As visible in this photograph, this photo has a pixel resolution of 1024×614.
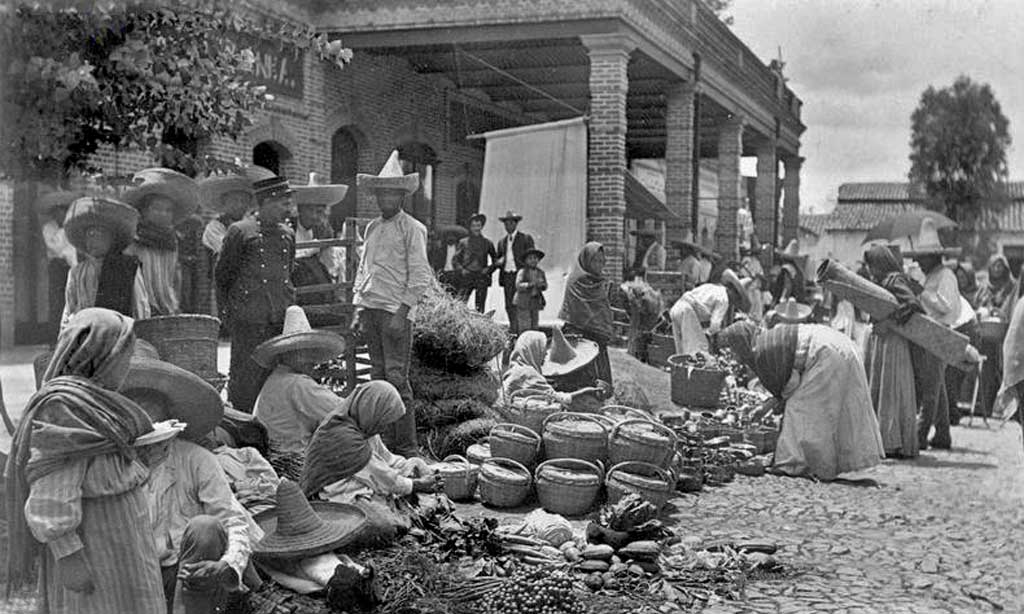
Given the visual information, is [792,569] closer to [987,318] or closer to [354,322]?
[354,322]

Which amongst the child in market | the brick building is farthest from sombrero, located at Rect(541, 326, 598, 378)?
the brick building

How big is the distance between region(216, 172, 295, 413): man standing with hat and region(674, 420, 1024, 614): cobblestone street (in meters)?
3.04

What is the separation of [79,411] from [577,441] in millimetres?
4232

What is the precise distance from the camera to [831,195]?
39.4 m

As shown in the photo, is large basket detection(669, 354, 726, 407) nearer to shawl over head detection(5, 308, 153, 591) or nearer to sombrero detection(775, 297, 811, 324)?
sombrero detection(775, 297, 811, 324)

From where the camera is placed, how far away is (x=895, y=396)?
927cm

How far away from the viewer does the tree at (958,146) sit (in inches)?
703

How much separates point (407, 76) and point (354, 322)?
10.2 meters

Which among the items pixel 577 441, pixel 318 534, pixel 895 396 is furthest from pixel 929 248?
pixel 318 534

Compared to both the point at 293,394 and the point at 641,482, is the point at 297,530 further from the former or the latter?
the point at 641,482

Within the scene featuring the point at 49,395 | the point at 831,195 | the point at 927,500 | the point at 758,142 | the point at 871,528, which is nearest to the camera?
the point at 49,395

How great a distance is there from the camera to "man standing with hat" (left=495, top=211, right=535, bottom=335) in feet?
41.8

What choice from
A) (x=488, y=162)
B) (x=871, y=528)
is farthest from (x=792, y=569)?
(x=488, y=162)

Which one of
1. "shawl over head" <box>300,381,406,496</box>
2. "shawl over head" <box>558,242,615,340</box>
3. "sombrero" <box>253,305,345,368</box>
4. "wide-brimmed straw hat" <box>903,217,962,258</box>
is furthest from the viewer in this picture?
"wide-brimmed straw hat" <box>903,217,962,258</box>
